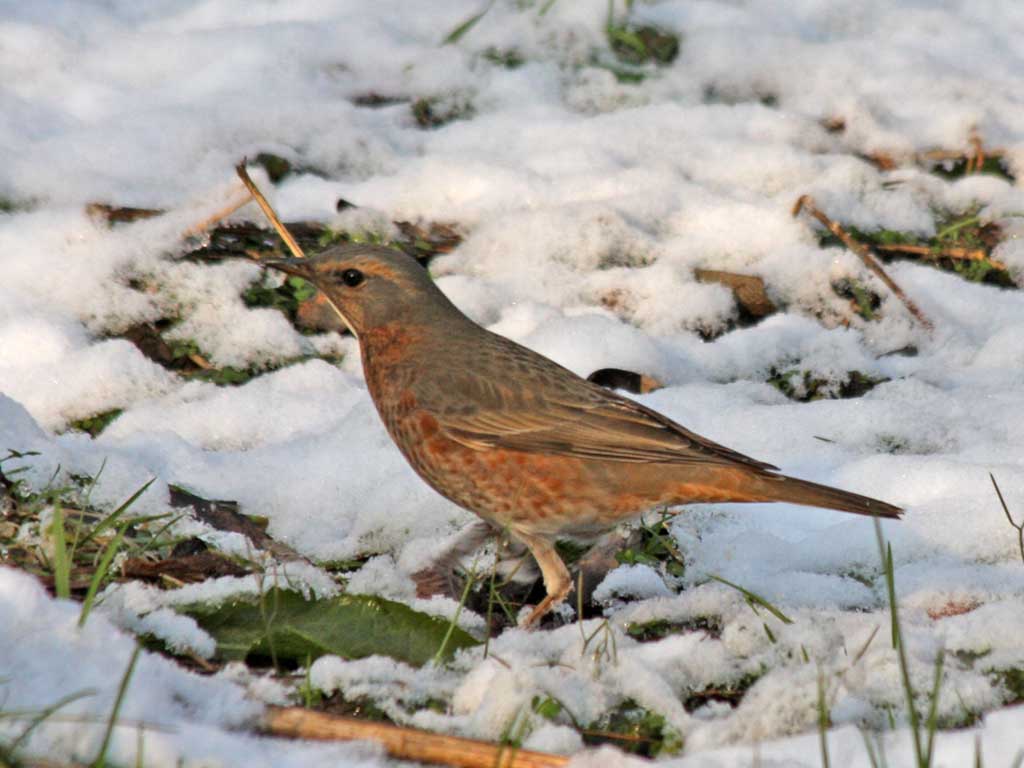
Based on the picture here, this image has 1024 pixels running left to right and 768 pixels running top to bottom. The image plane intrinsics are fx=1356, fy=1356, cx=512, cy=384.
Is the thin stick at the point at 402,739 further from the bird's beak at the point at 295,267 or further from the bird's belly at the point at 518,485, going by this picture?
the bird's beak at the point at 295,267

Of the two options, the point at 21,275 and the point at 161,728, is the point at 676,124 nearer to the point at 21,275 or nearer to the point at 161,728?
the point at 21,275

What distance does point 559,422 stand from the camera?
192 inches

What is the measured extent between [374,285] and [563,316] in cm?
126

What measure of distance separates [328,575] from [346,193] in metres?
3.29

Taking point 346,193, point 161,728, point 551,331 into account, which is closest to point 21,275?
point 346,193

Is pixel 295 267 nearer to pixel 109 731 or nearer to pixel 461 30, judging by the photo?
pixel 109 731

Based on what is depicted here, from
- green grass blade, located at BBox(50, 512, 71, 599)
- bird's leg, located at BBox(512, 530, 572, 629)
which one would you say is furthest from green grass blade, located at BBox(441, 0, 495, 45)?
green grass blade, located at BBox(50, 512, 71, 599)

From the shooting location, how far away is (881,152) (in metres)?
7.75

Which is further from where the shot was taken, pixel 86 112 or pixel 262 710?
pixel 86 112

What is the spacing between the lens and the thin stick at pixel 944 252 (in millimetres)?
6902

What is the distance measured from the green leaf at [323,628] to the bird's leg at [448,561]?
18.7 inches

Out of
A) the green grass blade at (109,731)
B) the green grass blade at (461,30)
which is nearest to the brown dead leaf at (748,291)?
the green grass blade at (461,30)

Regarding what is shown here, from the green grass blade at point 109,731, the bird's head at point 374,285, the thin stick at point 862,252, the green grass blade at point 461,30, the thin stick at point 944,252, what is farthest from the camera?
the green grass blade at point 461,30

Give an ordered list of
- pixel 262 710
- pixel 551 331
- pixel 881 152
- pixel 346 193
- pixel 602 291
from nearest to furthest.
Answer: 1. pixel 262 710
2. pixel 551 331
3. pixel 602 291
4. pixel 346 193
5. pixel 881 152
